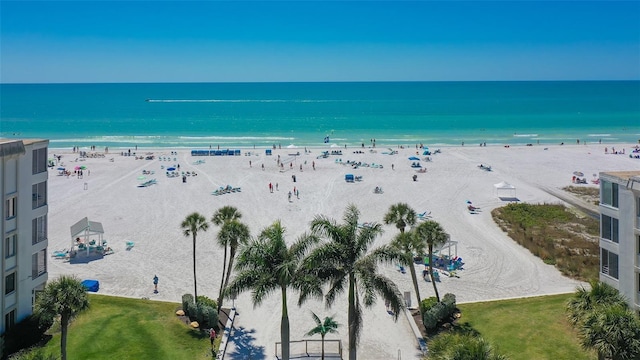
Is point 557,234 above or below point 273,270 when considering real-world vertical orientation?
below

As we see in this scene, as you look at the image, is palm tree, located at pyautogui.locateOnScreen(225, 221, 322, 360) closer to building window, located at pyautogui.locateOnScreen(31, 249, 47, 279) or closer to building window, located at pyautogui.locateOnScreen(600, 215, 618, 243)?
building window, located at pyautogui.locateOnScreen(31, 249, 47, 279)

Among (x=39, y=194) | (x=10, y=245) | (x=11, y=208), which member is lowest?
(x=10, y=245)

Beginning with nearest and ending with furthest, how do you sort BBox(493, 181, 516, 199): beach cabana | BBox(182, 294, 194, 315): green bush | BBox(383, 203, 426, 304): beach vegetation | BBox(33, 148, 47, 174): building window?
BBox(33, 148, 47, 174): building window → BBox(383, 203, 426, 304): beach vegetation → BBox(182, 294, 194, 315): green bush → BBox(493, 181, 516, 199): beach cabana

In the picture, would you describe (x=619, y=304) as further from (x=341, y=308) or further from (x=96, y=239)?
(x=96, y=239)

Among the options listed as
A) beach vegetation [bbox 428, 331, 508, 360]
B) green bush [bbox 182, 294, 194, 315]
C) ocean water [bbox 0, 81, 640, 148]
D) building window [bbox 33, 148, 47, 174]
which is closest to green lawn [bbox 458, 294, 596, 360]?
beach vegetation [bbox 428, 331, 508, 360]

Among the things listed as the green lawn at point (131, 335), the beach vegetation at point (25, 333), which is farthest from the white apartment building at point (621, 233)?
the beach vegetation at point (25, 333)

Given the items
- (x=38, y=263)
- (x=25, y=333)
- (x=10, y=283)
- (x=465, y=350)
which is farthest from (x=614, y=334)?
(x=38, y=263)

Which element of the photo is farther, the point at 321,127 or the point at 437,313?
the point at 321,127

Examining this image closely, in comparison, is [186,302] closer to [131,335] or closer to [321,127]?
[131,335]
